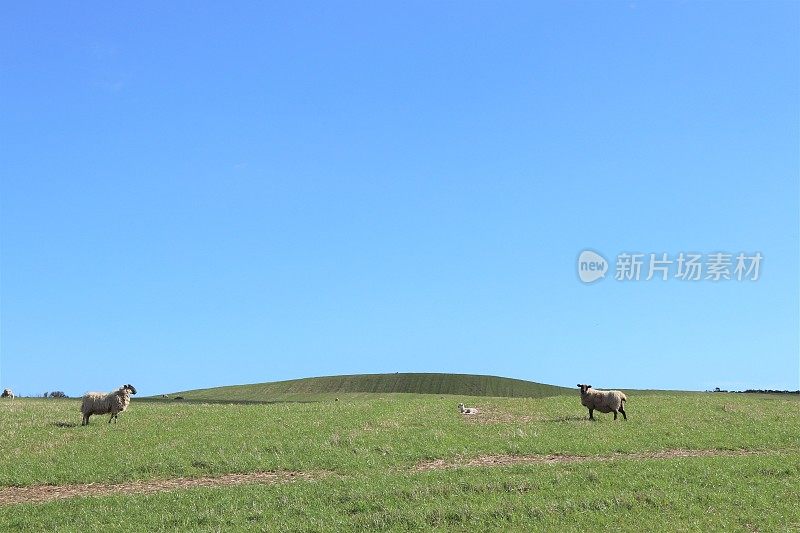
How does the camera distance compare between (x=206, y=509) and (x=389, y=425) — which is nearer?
(x=206, y=509)

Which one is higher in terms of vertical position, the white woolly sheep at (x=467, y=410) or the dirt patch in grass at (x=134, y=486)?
the white woolly sheep at (x=467, y=410)

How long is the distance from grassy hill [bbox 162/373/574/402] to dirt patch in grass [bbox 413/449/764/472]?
77.4 metres

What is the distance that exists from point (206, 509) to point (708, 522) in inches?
575

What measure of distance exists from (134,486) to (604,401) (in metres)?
25.0

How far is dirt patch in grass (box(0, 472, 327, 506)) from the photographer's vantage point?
24.6 m

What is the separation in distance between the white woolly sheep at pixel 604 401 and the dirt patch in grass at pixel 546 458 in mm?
8617

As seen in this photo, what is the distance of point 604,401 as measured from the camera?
38.4m

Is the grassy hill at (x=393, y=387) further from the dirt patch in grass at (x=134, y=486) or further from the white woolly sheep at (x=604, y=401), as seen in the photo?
the dirt patch in grass at (x=134, y=486)

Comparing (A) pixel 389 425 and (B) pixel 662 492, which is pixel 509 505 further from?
(A) pixel 389 425

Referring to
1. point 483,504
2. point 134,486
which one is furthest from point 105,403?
point 483,504

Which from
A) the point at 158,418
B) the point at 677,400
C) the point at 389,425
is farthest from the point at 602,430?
the point at 158,418

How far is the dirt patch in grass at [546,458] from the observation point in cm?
2695

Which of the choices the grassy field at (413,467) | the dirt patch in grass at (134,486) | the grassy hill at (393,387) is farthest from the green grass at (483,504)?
the grassy hill at (393,387)

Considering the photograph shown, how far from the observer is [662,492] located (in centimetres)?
2116
